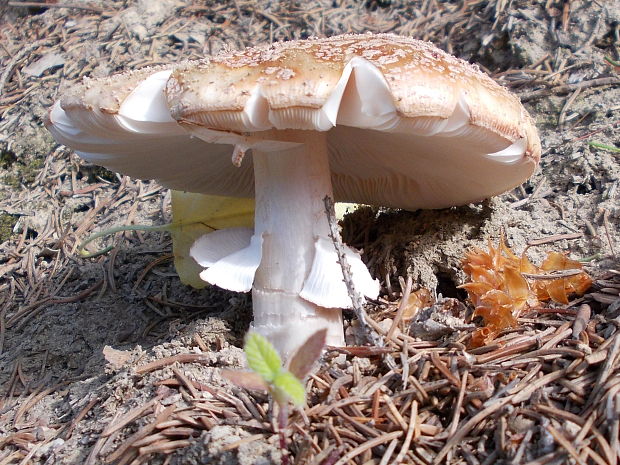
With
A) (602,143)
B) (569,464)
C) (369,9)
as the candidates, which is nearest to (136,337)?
(569,464)

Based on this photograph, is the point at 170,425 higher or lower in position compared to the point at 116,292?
higher

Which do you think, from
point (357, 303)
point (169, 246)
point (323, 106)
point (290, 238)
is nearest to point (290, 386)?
point (357, 303)

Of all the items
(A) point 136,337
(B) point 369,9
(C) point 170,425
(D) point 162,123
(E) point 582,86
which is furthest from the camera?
(B) point 369,9

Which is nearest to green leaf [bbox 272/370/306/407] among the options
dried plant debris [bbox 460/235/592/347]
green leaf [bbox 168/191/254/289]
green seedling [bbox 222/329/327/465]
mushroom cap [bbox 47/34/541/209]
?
green seedling [bbox 222/329/327/465]

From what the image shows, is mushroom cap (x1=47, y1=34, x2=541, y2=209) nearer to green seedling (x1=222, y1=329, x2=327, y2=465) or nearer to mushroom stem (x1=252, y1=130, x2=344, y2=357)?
mushroom stem (x1=252, y1=130, x2=344, y2=357)

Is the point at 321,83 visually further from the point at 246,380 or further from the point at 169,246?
the point at 169,246

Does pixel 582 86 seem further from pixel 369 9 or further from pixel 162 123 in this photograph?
pixel 162 123
